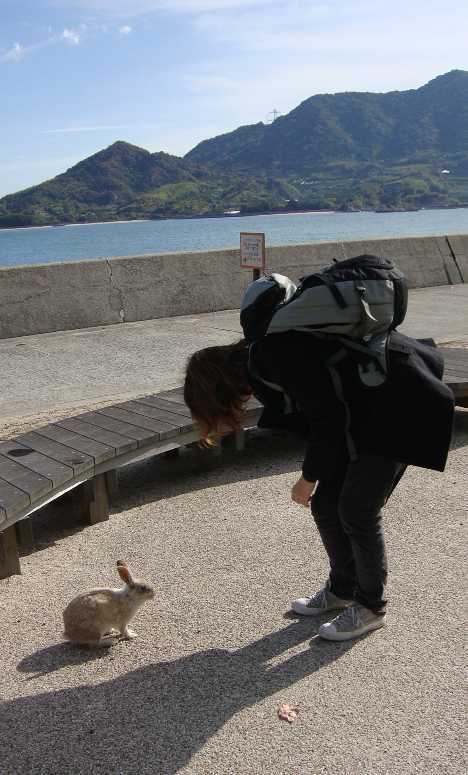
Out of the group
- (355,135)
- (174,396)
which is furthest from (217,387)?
(355,135)

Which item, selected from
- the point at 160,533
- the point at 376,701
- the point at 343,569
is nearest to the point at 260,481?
the point at 160,533

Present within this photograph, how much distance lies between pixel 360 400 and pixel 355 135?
190 m

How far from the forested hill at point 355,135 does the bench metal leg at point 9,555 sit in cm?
15350

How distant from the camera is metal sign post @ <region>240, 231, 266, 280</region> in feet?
31.4

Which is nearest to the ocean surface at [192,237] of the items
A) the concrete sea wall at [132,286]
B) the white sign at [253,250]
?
the concrete sea wall at [132,286]

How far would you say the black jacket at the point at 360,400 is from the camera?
2805 millimetres

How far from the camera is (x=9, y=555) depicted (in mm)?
4188

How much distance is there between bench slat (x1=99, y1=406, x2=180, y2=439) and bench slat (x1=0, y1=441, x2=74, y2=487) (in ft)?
2.22

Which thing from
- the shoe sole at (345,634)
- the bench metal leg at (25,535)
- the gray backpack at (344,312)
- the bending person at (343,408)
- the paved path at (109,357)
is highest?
the gray backpack at (344,312)

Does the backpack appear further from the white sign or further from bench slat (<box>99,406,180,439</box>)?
the white sign

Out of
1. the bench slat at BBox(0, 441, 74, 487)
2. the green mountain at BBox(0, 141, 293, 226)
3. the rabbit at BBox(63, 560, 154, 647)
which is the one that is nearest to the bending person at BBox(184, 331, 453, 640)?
the rabbit at BBox(63, 560, 154, 647)

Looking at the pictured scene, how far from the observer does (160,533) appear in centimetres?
465

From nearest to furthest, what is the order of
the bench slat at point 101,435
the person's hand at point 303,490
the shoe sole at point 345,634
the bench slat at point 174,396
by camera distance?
1. the person's hand at point 303,490
2. the shoe sole at point 345,634
3. the bench slat at point 101,435
4. the bench slat at point 174,396

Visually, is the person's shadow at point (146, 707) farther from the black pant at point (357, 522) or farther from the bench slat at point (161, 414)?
the bench slat at point (161, 414)
